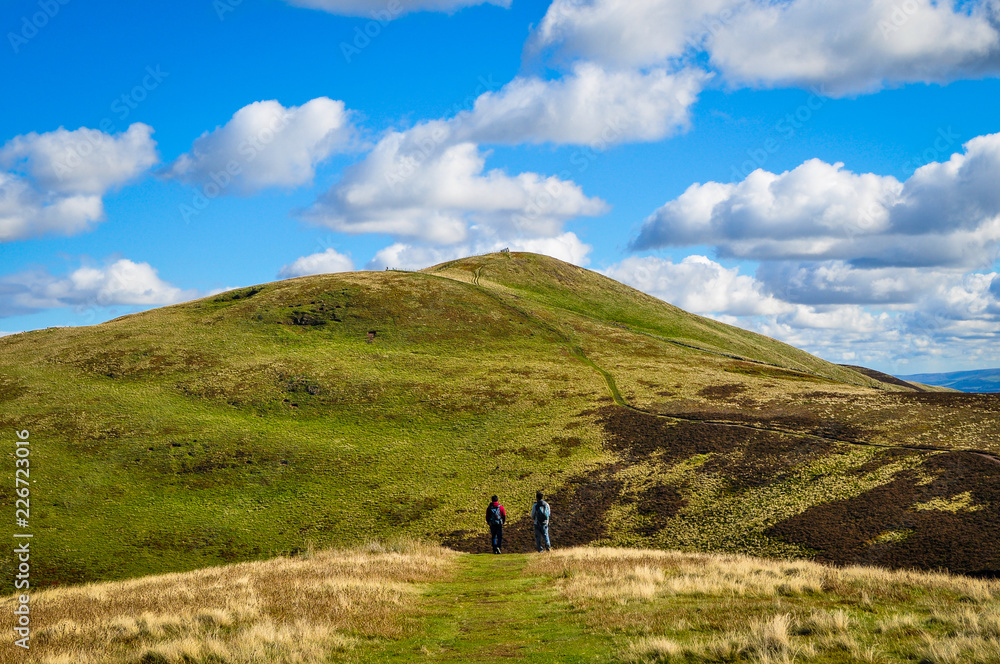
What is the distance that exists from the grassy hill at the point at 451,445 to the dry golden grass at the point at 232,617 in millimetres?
25589

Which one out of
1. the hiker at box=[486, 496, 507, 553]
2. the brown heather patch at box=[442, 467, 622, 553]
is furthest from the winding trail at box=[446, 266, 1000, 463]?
the hiker at box=[486, 496, 507, 553]

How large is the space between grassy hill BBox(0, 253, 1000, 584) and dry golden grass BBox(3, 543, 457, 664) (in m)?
25.6

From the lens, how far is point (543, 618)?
52.3 feet

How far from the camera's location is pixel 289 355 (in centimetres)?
8781

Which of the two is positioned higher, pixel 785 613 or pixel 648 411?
pixel 648 411

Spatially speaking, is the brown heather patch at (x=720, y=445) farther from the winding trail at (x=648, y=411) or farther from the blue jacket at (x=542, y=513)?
the blue jacket at (x=542, y=513)

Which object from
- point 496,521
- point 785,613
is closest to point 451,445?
point 496,521

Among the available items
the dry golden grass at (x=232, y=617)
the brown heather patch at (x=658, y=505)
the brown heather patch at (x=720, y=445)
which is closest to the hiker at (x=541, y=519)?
the dry golden grass at (x=232, y=617)

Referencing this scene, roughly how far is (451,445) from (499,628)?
4772 centimetres

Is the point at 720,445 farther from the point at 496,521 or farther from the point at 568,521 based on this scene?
the point at 496,521

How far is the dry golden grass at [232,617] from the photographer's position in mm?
12234

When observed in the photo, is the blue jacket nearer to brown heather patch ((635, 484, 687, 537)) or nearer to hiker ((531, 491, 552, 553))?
hiker ((531, 491, 552, 553))

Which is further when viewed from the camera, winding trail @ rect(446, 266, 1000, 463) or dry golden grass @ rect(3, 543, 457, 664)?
winding trail @ rect(446, 266, 1000, 463)

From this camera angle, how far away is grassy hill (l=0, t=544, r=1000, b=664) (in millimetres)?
11008
